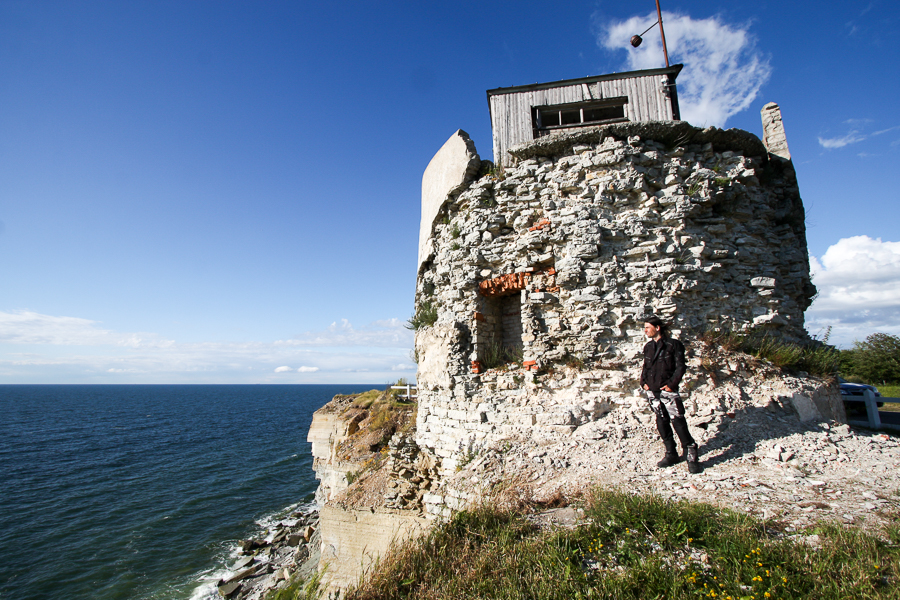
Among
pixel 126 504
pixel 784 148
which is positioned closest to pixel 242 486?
pixel 126 504

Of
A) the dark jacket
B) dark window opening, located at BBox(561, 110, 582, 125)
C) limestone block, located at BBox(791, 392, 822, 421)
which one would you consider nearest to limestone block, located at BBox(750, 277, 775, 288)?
limestone block, located at BBox(791, 392, 822, 421)

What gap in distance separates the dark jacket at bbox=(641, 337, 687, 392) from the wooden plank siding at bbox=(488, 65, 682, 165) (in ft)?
16.3

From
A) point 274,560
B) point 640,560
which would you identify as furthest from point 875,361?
point 274,560

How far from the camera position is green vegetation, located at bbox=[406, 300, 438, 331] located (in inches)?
340

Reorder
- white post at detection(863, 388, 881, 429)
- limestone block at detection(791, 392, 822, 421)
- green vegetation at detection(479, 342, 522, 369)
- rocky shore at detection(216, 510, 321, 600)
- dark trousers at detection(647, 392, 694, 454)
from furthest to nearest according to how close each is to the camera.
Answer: rocky shore at detection(216, 510, 321, 600) < white post at detection(863, 388, 881, 429) < green vegetation at detection(479, 342, 522, 369) < limestone block at detection(791, 392, 822, 421) < dark trousers at detection(647, 392, 694, 454)

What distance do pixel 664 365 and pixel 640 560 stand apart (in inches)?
109

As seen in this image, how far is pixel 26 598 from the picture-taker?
12.0 meters

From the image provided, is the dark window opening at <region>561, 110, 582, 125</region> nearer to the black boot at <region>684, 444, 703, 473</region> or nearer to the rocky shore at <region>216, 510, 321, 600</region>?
the black boot at <region>684, 444, 703, 473</region>

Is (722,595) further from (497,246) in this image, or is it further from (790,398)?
Result: (497,246)

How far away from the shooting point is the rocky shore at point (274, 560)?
459 inches

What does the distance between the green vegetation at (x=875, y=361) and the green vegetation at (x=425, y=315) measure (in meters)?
17.1

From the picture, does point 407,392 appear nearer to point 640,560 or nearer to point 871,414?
point 871,414

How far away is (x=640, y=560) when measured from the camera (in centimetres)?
308

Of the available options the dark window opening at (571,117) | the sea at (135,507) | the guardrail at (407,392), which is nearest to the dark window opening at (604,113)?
the dark window opening at (571,117)
